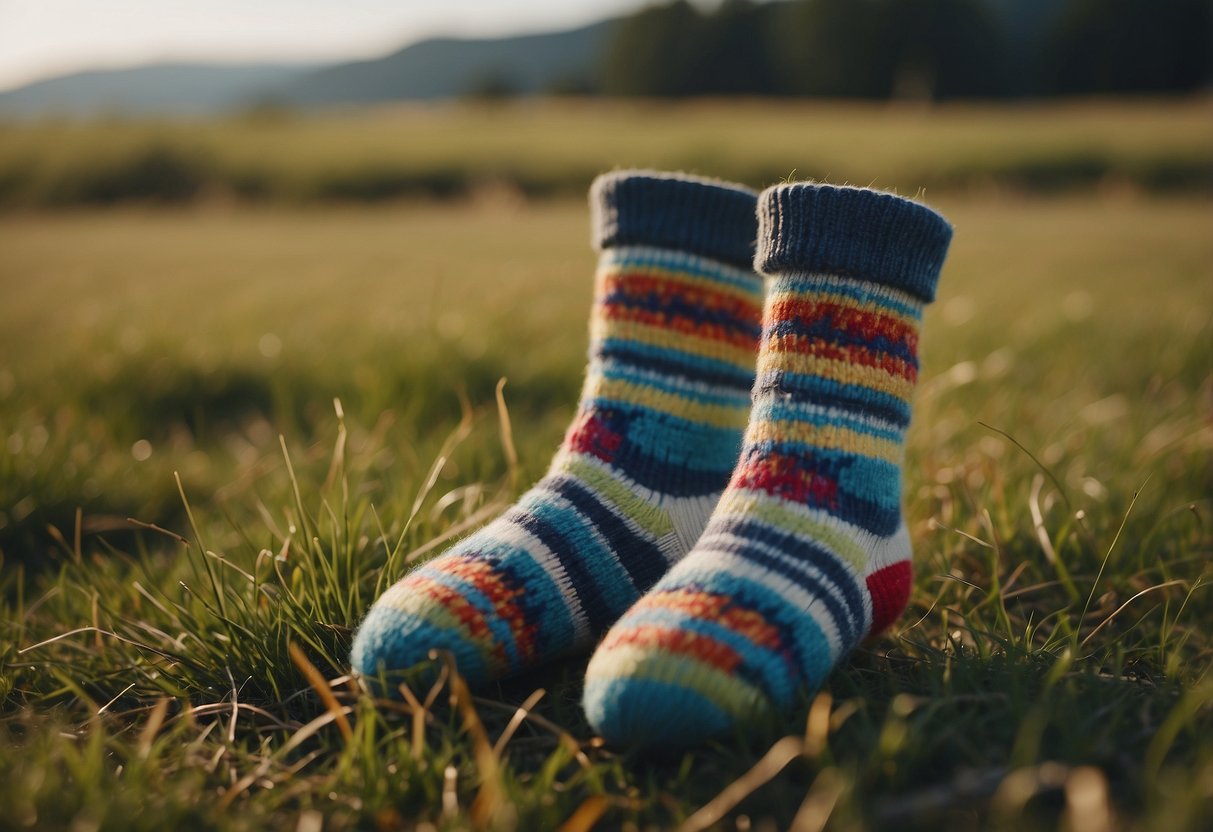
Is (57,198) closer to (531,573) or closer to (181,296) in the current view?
(181,296)

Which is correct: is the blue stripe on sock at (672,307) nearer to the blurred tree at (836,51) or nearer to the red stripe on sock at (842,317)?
the red stripe on sock at (842,317)

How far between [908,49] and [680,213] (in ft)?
136

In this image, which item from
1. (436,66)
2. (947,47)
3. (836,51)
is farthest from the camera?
(436,66)

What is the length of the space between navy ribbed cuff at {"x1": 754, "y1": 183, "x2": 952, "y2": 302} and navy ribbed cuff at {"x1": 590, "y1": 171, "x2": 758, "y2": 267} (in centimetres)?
24

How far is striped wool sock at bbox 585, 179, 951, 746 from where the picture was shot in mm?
1200

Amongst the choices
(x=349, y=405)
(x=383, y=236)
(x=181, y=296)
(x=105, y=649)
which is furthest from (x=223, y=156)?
(x=105, y=649)

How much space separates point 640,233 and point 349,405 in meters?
1.71

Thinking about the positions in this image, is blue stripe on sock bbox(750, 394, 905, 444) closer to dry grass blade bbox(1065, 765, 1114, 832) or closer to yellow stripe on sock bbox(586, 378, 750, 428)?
yellow stripe on sock bbox(586, 378, 750, 428)

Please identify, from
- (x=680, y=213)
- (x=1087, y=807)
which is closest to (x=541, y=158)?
(x=680, y=213)

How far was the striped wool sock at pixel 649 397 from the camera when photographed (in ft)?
4.81

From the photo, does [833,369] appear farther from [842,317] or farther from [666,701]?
[666,701]

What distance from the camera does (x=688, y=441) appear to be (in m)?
1.67

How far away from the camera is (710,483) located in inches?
66.7

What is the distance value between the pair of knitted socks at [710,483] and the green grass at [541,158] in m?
12.2
